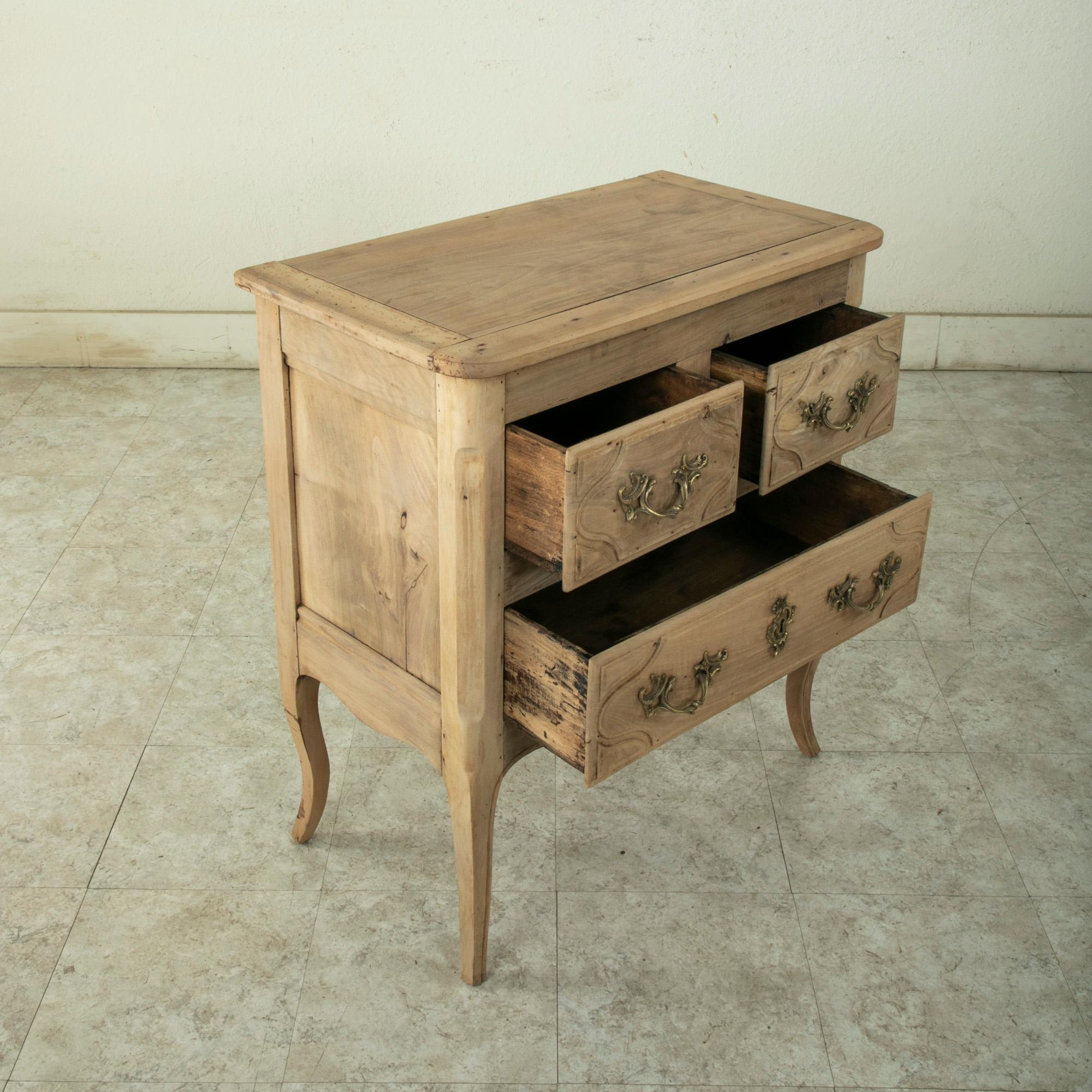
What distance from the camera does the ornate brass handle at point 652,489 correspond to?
1.47m

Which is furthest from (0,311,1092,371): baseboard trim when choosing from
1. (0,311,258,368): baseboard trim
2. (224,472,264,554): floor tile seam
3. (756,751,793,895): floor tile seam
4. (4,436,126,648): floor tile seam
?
(756,751,793,895): floor tile seam

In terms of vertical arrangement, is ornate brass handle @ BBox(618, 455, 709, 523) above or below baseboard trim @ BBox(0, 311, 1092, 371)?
above

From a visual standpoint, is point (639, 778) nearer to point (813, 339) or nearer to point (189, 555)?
point (813, 339)

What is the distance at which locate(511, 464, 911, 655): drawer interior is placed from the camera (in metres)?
1.89

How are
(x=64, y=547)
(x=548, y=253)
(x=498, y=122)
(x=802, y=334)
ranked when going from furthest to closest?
(x=498, y=122)
(x=64, y=547)
(x=802, y=334)
(x=548, y=253)

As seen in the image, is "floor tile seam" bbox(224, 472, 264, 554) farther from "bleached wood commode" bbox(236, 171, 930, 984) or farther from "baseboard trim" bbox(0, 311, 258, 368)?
"bleached wood commode" bbox(236, 171, 930, 984)

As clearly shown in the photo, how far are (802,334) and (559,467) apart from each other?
69cm

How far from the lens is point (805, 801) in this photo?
2191mm

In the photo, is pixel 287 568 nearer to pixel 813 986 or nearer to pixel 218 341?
pixel 813 986

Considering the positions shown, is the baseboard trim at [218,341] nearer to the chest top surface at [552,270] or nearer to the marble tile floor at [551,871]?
the marble tile floor at [551,871]

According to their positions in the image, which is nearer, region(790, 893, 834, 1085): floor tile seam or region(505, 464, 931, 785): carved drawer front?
region(505, 464, 931, 785): carved drawer front

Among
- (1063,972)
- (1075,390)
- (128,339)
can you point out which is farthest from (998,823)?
(128,339)

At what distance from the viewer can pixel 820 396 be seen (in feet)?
5.55

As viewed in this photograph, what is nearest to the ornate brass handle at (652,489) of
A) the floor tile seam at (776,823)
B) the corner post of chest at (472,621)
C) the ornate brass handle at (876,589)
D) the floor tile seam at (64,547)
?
the corner post of chest at (472,621)
